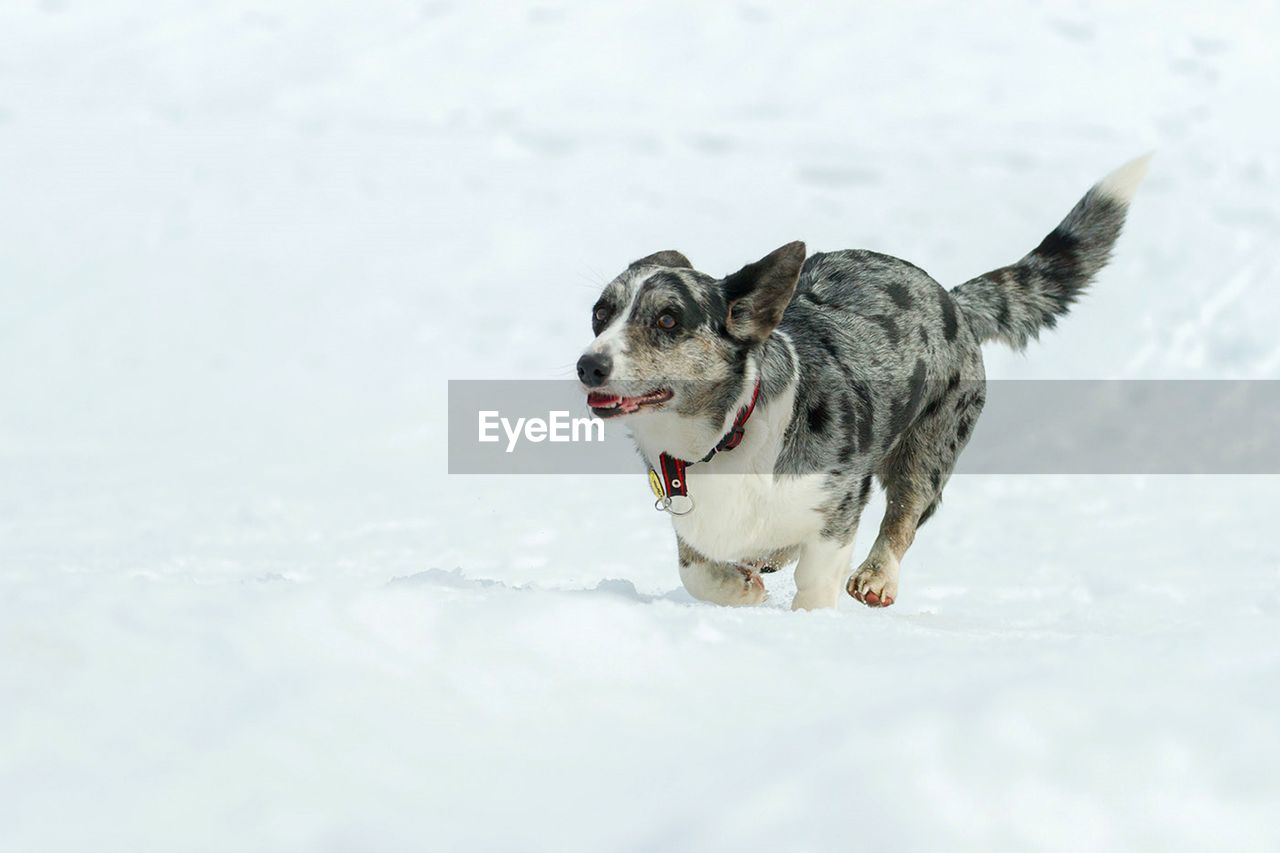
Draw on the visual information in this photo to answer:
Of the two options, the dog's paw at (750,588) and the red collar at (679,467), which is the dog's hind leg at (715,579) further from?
the red collar at (679,467)

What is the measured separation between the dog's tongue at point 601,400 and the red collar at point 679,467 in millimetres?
431

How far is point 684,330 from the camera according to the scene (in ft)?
14.5

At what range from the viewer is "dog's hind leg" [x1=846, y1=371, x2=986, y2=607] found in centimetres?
551

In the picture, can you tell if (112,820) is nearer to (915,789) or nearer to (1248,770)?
(915,789)

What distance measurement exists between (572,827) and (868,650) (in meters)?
1.07

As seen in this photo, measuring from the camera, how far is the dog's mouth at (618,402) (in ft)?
14.0

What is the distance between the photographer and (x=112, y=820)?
240 cm

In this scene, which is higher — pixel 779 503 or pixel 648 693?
pixel 648 693

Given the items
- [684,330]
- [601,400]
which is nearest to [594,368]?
[601,400]

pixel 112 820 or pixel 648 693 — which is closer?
pixel 112 820

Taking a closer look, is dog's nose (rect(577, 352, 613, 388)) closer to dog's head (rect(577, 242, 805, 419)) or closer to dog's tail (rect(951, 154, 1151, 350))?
dog's head (rect(577, 242, 805, 419))

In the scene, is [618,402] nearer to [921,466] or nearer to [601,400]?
[601,400]

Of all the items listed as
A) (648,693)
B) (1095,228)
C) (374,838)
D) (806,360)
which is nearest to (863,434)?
(806,360)

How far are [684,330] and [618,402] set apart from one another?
0.32 m
